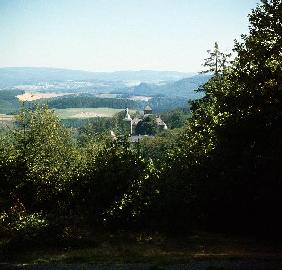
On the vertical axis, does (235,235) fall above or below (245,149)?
below

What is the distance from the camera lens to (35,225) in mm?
23578

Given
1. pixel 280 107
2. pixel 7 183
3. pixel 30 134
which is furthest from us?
pixel 30 134

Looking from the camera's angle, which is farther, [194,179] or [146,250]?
[194,179]

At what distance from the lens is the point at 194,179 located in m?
25.4

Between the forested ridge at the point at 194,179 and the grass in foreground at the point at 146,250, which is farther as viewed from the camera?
the forested ridge at the point at 194,179

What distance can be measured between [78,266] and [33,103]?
33.0 meters

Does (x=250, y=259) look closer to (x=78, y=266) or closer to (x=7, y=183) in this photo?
(x=78, y=266)

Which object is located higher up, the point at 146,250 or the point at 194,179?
the point at 194,179

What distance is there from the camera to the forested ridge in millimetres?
20297

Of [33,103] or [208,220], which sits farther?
[33,103]

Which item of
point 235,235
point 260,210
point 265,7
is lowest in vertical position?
point 235,235

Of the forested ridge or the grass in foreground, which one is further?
the forested ridge

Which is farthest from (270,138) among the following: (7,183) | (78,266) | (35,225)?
(7,183)

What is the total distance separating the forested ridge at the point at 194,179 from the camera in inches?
799
